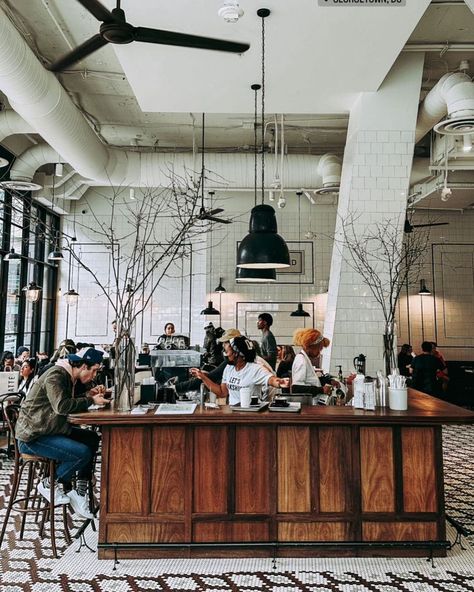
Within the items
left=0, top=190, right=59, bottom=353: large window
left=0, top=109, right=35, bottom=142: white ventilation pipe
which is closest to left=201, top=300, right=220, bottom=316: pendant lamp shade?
left=0, top=190, right=59, bottom=353: large window

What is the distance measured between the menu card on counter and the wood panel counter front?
0.07m

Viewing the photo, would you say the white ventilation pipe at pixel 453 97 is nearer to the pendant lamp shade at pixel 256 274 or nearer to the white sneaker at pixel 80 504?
the pendant lamp shade at pixel 256 274

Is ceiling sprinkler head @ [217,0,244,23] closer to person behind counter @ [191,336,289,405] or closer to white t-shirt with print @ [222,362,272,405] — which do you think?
person behind counter @ [191,336,289,405]

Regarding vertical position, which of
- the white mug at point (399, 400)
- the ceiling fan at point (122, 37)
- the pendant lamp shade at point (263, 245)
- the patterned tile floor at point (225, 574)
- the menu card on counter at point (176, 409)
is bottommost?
the patterned tile floor at point (225, 574)

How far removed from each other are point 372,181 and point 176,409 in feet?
12.9

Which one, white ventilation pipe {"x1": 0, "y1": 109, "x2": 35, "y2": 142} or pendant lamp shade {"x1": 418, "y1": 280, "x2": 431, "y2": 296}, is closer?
white ventilation pipe {"x1": 0, "y1": 109, "x2": 35, "y2": 142}

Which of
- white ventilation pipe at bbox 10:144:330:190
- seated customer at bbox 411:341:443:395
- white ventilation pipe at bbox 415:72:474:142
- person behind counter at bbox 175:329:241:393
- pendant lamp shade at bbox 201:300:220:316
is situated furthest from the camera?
pendant lamp shade at bbox 201:300:220:316

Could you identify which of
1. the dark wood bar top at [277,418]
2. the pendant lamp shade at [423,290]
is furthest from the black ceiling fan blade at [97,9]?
the pendant lamp shade at [423,290]

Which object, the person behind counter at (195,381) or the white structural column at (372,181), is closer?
the person behind counter at (195,381)

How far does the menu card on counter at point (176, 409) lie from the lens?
3.48 metres

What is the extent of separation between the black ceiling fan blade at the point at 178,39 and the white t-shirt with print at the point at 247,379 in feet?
8.27

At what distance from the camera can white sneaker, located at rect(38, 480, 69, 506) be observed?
12.0 ft

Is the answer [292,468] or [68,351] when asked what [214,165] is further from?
[292,468]

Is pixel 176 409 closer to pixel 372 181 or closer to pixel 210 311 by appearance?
pixel 372 181
